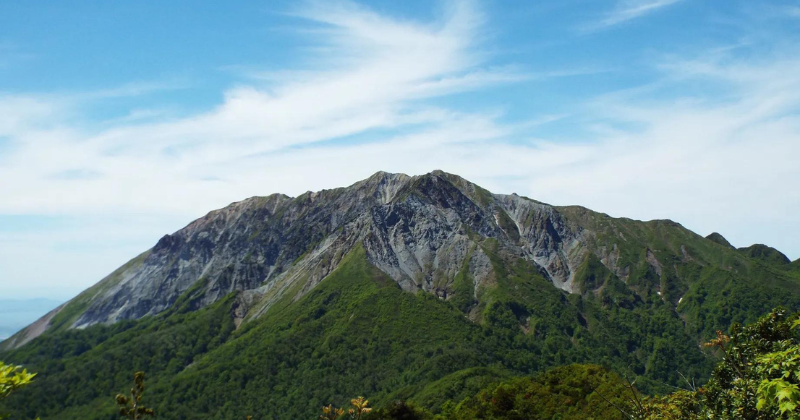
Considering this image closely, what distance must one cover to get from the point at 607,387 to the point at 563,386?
11075mm

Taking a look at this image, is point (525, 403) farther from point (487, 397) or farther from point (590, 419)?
point (590, 419)

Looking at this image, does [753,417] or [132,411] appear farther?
[753,417]

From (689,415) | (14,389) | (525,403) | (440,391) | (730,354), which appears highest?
(14,389)

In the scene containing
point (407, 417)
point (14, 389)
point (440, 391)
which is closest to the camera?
point (14, 389)

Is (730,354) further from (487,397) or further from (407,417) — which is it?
(487,397)

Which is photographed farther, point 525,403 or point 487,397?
point 487,397

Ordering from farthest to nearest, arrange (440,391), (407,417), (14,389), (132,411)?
(440,391) → (407,417) → (14,389) → (132,411)

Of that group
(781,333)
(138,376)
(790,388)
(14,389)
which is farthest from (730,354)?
(14,389)

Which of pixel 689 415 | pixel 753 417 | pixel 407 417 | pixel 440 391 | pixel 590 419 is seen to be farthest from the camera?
pixel 440 391

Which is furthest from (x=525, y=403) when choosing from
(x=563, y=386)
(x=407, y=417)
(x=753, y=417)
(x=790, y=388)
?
(x=790, y=388)

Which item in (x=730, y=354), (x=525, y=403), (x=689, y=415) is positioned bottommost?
(x=525, y=403)

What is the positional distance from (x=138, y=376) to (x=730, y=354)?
2754cm

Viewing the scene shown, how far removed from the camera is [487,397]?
338 feet

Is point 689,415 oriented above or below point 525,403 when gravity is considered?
above
